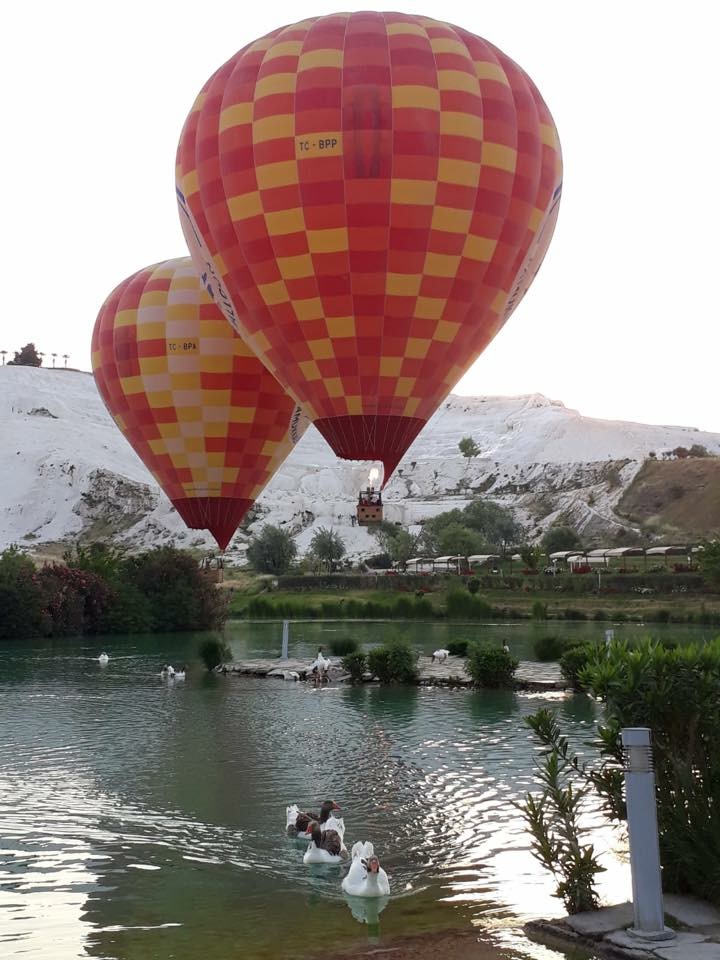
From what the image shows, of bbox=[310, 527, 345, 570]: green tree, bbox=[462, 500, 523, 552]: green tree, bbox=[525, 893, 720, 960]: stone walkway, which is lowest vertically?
bbox=[525, 893, 720, 960]: stone walkway

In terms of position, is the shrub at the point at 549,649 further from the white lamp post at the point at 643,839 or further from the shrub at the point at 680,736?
the white lamp post at the point at 643,839

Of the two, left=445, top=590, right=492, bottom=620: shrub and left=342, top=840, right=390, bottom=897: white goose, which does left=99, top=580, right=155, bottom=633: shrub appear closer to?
left=445, top=590, right=492, bottom=620: shrub

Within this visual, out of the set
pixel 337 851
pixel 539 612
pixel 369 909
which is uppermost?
pixel 539 612

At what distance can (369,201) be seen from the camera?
19312mm

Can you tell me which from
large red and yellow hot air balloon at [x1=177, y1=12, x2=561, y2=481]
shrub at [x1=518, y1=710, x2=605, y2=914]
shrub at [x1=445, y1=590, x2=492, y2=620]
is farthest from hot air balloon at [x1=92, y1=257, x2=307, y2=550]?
shrub at [x1=445, y1=590, x2=492, y2=620]

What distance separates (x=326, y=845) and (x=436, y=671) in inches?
710

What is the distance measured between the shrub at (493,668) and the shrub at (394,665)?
6.71 feet

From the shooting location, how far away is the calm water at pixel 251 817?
988 cm

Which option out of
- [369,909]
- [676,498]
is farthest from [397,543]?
[369,909]

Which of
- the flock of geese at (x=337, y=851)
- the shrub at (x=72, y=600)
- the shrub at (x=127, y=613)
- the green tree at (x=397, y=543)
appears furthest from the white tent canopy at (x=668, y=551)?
the flock of geese at (x=337, y=851)

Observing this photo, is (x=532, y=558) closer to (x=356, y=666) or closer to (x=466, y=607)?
(x=466, y=607)

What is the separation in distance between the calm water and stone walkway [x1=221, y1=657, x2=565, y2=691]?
1.12 metres

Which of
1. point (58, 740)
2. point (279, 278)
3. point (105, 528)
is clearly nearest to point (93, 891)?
point (58, 740)

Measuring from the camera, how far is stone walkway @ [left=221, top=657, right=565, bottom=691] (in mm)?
26744
